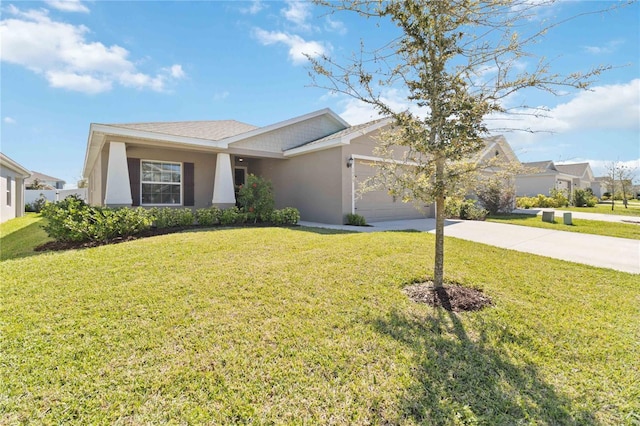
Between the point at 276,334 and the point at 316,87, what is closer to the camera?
the point at 276,334

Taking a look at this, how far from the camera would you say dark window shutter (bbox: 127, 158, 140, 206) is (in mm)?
10938

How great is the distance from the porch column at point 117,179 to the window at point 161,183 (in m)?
2.06

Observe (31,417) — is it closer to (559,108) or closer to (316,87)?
(316,87)

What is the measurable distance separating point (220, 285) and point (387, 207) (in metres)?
9.80

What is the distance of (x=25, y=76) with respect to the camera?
10.1 meters

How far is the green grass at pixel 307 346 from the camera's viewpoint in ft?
7.32

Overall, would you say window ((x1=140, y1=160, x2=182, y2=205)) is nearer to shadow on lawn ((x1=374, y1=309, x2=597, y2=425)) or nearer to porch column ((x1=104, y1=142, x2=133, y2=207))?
porch column ((x1=104, y1=142, x2=133, y2=207))

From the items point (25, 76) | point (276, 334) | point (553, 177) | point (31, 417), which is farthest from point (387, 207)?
point (553, 177)

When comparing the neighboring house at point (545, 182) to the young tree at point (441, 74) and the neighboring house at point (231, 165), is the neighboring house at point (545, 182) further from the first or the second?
the young tree at point (441, 74)

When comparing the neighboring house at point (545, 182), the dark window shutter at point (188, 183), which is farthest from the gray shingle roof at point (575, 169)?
the dark window shutter at point (188, 183)

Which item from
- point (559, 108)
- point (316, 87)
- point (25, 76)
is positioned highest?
point (25, 76)

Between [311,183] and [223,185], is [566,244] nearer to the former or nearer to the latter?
[311,183]

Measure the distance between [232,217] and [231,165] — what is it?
9.19 feet

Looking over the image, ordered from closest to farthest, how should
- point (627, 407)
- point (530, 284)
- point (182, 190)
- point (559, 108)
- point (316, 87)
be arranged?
point (627, 407) → point (559, 108) → point (316, 87) → point (530, 284) → point (182, 190)
